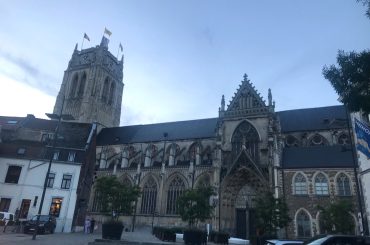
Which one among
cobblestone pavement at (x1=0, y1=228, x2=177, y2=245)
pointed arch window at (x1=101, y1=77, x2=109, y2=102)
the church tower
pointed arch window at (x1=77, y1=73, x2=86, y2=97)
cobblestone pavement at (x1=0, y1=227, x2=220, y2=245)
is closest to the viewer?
cobblestone pavement at (x1=0, y1=227, x2=220, y2=245)

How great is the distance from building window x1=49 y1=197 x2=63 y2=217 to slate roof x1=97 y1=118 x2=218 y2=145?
2017 cm

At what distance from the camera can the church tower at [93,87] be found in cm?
6256

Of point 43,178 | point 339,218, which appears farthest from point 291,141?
point 43,178

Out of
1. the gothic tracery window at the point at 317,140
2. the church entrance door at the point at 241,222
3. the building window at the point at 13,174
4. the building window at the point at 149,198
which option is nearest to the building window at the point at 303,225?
the church entrance door at the point at 241,222

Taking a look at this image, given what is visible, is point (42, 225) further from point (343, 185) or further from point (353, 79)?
point (343, 185)

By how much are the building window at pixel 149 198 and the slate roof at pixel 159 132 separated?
821 cm

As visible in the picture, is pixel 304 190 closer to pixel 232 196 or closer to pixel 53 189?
pixel 232 196

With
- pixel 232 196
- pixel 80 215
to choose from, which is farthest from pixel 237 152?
pixel 80 215

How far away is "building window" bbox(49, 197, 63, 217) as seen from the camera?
107ft

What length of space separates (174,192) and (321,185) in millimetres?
19021

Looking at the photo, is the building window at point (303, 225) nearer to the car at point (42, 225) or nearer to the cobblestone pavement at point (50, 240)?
the cobblestone pavement at point (50, 240)

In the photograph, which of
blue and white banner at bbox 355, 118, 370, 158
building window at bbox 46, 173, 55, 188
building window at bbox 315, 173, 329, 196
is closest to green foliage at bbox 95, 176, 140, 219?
building window at bbox 46, 173, 55, 188

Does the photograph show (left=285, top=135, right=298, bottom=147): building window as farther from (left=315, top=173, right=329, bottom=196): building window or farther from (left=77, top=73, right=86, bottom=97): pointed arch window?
(left=77, top=73, right=86, bottom=97): pointed arch window

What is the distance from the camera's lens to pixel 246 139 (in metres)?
38.9
